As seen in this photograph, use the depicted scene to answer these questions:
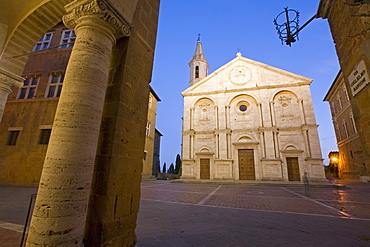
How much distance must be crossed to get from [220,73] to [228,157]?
12127 mm

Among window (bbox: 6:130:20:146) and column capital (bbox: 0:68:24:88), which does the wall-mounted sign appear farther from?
window (bbox: 6:130:20:146)

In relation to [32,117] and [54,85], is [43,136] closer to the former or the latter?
[32,117]

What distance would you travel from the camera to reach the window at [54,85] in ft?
40.0

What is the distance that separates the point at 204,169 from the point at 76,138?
20425 mm

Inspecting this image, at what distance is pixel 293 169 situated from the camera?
18875 mm

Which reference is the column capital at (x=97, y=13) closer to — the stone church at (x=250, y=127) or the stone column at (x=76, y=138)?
the stone column at (x=76, y=138)

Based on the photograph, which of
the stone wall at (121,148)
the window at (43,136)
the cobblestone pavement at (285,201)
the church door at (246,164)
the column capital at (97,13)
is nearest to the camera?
the stone wall at (121,148)

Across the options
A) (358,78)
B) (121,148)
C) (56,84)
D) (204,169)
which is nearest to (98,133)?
(121,148)

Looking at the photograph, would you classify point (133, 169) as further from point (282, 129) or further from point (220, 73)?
point (220, 73)

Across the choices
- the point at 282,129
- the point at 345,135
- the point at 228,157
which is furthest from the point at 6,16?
the point at 345,135

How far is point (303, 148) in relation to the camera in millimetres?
18953

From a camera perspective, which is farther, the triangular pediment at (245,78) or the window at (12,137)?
the triangular pediment at (245,78)

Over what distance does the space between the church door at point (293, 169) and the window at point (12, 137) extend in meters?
24.6

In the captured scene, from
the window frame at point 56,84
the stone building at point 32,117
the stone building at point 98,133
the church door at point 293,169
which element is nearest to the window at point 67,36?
the stone building at point 32,117
